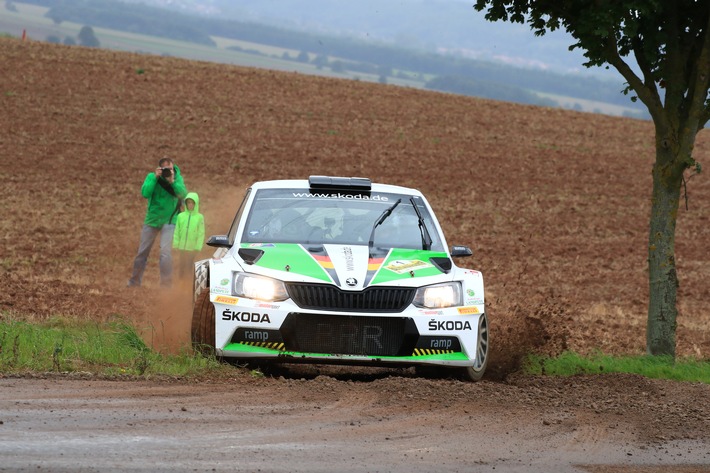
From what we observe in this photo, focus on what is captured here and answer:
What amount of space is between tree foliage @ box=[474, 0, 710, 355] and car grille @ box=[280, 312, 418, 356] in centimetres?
366

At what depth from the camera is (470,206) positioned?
2897 centimetres

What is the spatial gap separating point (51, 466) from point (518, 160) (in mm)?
31723

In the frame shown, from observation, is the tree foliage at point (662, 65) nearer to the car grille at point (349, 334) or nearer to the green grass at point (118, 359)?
the green grass at point (118, 359)

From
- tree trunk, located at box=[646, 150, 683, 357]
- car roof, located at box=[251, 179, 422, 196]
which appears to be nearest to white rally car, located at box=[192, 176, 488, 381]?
car roof, located at box=[251, 179, 422, 196]

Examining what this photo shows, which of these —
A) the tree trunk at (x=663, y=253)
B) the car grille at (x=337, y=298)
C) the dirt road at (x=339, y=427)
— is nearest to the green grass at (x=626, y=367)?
the tree trunk at (x=663, y=253)

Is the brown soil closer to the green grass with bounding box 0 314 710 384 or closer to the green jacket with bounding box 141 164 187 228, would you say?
the green grass with bounding box 0 314 710 384

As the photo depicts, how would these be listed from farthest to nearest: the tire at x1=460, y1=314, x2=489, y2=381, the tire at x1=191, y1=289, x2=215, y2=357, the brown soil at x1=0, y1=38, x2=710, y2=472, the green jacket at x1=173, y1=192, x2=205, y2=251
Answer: the green jacket at x1=173, y1=192, x2=205, y2=251
the tire at x1=460, y1=314, x2=489, y2=381
the tire at x1=191, y1=289, x2=215, y2=357
the brown soil at x1=0, y1=38, x2=710, y2=472

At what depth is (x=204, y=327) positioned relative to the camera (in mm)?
9289

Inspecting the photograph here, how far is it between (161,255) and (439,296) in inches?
310

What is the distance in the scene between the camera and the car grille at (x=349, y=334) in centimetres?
899

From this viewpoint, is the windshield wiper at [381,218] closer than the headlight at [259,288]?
No

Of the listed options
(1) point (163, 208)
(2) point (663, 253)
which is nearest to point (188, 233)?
→ (1) point (163, 208)

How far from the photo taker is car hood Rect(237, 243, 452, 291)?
9141 mm

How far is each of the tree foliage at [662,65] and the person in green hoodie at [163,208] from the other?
616cm
